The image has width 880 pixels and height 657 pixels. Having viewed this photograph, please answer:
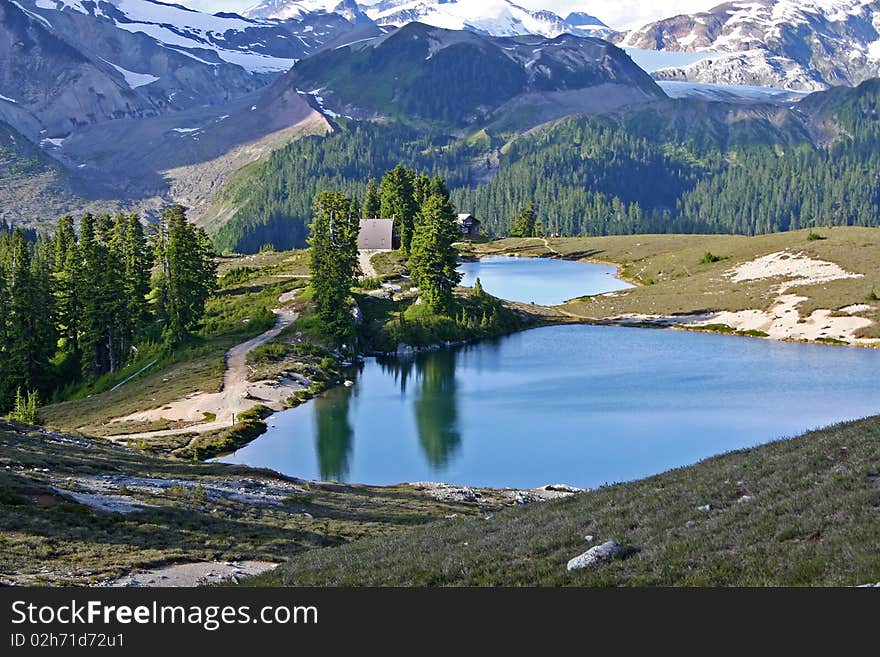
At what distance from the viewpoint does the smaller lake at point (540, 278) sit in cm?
13388

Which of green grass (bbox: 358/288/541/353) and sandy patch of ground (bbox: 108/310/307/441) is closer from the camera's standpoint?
sandy patch of ground (bbox: 108/310/307/441)

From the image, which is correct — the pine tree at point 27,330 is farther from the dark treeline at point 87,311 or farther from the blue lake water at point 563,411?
the blue lake water at point 563,411

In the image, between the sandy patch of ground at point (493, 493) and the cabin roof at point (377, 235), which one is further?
the cabin roof at point (377, 235)

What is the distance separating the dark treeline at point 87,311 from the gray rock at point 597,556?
77.0 m

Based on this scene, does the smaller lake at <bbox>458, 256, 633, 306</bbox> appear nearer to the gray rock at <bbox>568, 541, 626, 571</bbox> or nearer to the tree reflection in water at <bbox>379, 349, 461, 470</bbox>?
the tree reflection in water at <bbox>379, 349, 461, 470</bbox>

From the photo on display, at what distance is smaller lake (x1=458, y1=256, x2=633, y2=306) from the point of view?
439 ft

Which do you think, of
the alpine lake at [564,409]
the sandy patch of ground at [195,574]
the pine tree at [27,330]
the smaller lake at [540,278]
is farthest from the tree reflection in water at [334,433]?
the smaller lake at [540,278]

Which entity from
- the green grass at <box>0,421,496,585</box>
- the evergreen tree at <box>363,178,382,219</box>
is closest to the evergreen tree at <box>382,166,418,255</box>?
the evergreen tree at <box>363,178,382,219</box>

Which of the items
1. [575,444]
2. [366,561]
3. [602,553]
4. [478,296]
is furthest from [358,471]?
[478,296]

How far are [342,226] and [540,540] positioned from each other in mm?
96419

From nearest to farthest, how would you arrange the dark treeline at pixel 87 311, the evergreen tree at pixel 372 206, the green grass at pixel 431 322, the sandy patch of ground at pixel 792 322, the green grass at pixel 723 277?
the dark treeline at pixel 87 311 < the sandy patch of ground at pixel 792 322 < the green grass at pixel 431 322 < the green grass at pixel 723 277 < the evergreen tree at pixel 372 206

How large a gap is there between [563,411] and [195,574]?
47.5m

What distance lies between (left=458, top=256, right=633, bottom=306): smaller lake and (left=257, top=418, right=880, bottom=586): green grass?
99611 millimetres

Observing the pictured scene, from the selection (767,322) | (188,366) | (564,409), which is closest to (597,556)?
(564,409)
